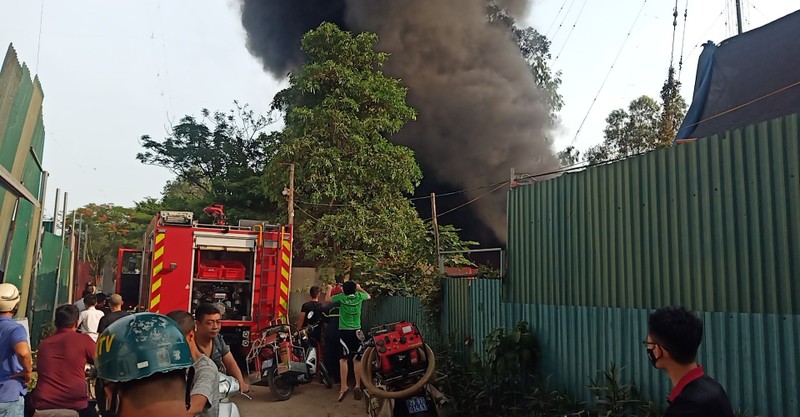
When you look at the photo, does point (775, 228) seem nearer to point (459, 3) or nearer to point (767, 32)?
point (767, 32)

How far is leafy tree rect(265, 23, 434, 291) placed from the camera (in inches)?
706

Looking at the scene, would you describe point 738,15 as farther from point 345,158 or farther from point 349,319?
point 349,319

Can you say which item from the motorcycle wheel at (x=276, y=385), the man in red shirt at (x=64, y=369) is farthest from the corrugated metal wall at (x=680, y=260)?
the man in red shirt at (x=64, y=369)

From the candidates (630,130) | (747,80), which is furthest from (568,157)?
(747,80)

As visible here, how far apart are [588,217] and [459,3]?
22.3m

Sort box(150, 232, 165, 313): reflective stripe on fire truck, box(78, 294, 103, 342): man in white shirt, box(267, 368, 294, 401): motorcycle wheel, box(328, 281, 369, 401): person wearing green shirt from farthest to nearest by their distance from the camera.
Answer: box(150, 232, 165, 313): reflective stripe on fire truck < box(328, 281, 369, 401): person wearing green shirt < box(267, 368, 294, 401): motorcycle wheel < box(78, 294, 103, 342): man in white shirt

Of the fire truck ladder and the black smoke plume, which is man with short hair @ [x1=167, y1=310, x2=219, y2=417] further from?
the black smoke plume

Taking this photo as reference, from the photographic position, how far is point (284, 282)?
10438 millimetres

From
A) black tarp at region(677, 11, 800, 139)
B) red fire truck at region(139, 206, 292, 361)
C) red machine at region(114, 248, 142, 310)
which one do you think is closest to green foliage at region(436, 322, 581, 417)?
red fire truck at region(139, 206, 292, 361)

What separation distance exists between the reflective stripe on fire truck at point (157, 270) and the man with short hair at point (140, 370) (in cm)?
840

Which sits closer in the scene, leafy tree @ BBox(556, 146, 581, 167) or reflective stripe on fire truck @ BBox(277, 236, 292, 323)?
reflective stripe on fire truck @ BBox(277, 236, 292, 323)

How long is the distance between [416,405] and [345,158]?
1324cm

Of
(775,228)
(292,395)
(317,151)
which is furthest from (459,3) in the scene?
(775,228)

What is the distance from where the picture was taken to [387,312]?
437 inches
